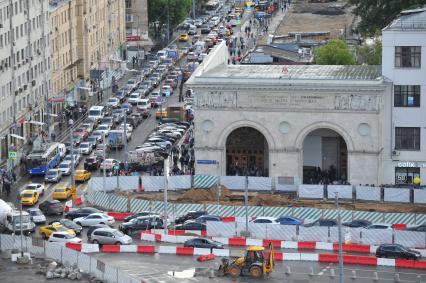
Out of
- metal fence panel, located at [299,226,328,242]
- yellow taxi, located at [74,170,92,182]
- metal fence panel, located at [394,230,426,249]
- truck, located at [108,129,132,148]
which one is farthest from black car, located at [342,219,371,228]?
truck, located at [108,129,132,148]

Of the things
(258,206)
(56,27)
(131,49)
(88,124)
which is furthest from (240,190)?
(131,49)

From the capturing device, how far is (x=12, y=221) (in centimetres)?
11025

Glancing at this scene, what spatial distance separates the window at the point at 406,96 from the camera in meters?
120

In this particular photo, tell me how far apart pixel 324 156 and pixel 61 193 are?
20.0 meters

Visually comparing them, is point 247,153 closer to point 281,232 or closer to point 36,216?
point 36,216

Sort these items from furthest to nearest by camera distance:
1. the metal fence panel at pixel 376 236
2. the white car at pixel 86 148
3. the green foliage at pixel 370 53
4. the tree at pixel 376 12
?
the tree at pixel 376 12 < the green foliage at pixel 370 53 < the white car at pixel 86 148 < the metal fence panel at pixel 376 236

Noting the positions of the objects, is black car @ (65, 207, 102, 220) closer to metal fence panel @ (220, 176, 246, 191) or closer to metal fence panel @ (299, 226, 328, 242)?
metal fence panel @ (220, 176, 246, 191)

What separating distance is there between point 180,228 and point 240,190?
43.9 feet

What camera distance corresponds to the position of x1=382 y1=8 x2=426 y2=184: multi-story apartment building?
120 m

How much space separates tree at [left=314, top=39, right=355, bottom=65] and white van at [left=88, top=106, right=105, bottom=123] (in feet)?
68.8

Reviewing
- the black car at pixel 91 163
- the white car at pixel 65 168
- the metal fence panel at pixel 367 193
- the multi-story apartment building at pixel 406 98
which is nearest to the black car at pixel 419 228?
the metal fence panel at pixel 367 193

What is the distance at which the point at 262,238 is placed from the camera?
107 meters

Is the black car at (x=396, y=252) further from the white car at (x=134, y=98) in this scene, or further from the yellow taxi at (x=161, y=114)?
the white car at (x=134, y=98)

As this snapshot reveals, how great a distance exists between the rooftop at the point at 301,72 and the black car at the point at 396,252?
2245 cm
